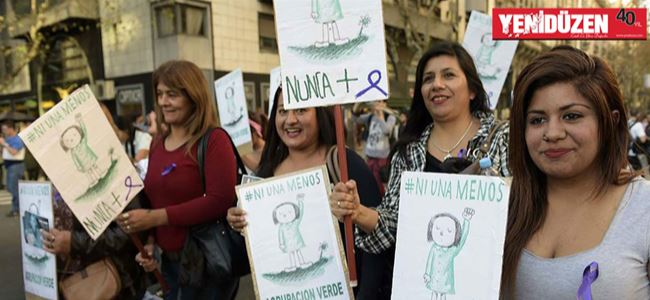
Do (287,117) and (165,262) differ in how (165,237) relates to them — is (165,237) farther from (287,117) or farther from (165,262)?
(287,117)

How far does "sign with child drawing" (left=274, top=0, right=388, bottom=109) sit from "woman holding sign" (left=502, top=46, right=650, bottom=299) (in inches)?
25.6

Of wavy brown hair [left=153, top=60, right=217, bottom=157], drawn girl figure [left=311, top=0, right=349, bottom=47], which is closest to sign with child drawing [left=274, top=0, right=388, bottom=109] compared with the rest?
drawn girl figure [left=311, top=0, right=349, bottom=47]

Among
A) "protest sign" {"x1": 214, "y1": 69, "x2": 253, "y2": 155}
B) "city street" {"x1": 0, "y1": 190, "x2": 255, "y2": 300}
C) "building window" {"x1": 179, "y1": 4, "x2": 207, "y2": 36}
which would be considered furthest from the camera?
"building window" {"x1": 179, "y1": 4, "x2": 207, "y2": 36}

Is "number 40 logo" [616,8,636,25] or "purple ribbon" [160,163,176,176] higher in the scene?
"number 40 logo" [616,8,636,25]

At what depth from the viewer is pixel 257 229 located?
2133 millimetres

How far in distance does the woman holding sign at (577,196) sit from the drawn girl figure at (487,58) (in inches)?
129

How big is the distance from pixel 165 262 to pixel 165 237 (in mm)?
188

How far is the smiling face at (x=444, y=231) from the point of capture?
151 cm

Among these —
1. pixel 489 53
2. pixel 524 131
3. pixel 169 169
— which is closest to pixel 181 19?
pixel 489 53

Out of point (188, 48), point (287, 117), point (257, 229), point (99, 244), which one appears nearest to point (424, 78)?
point (287, 117)

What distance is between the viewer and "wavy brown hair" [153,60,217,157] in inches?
101

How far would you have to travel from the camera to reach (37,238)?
2648 mm

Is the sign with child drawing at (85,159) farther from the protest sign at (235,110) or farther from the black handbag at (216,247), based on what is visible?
the protest sign at (235,110)

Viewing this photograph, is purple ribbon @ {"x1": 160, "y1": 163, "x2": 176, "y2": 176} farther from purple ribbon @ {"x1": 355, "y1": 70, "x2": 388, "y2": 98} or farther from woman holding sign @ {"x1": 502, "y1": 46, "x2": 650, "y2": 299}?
woman holding sign @ {"x1": 502, "y1": 46, "x2": 650, "y2": 299}
